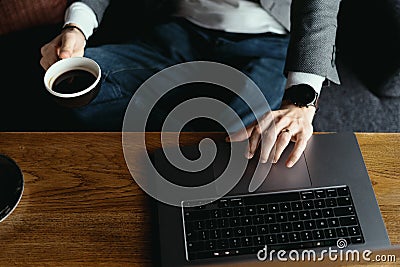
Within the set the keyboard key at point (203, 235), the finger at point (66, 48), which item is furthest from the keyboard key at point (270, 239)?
the finger at point (66, 48)

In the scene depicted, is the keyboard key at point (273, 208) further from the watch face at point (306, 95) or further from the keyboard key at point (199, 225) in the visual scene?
the watch face at point (306, 95)

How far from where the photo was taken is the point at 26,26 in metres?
1.47

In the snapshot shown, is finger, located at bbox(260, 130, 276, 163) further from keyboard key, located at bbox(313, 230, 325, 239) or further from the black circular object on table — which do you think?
the black circular object on table

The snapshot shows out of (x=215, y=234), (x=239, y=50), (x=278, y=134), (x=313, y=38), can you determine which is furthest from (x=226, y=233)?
(x=239, y=50)

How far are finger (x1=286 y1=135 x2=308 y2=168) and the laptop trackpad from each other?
0.04ft

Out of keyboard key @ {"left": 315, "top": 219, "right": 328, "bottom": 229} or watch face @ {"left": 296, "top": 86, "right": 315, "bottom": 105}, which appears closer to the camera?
keyboard key @ {"left": 315, "top": 219, "right": 328, "bottom": 229}

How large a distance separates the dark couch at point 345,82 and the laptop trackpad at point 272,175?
0.47 metres

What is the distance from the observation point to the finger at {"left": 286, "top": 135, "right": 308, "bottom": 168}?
1003 mm

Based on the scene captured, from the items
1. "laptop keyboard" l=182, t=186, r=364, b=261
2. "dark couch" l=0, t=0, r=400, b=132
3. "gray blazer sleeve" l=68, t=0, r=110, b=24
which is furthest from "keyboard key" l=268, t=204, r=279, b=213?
"gray blazer sleeve" l=68, t=0, r=110, b=24

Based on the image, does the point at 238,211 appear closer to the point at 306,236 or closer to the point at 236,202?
the point at 236,202

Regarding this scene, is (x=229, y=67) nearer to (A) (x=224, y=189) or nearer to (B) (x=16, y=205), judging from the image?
(A) (x=224, y=189)

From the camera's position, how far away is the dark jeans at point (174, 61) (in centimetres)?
129

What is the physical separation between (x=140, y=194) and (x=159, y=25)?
62 centimetres

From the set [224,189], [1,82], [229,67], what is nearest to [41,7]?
[1,82]
